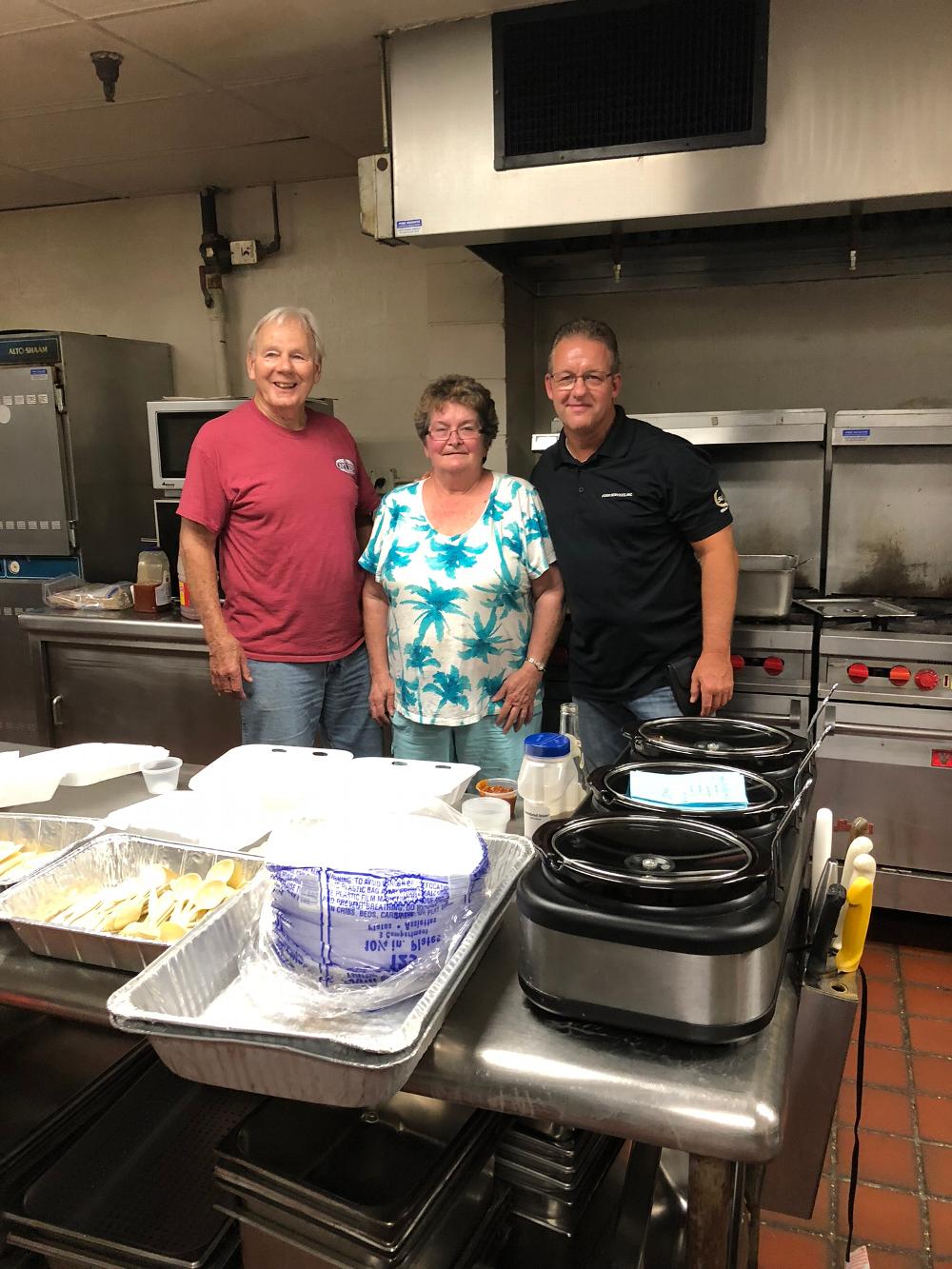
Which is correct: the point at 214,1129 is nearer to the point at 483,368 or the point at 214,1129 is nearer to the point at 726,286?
the point at 483,368

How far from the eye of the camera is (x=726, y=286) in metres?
3.17

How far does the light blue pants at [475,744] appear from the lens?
7.11ft

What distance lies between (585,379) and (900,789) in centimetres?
141

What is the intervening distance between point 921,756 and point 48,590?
9.95 ft

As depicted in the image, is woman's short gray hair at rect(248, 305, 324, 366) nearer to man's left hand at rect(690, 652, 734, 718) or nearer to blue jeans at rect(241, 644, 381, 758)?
blue jeans at rect(241, 644, 381, 758)

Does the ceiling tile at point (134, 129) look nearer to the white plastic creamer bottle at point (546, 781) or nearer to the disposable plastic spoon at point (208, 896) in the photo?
→ the white plastic creamer bottle at point (546, 781)

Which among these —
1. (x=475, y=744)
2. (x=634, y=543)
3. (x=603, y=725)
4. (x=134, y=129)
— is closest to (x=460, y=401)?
(x=634, y=543)

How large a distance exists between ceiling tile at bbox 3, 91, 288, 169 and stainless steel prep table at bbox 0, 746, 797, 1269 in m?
2.88

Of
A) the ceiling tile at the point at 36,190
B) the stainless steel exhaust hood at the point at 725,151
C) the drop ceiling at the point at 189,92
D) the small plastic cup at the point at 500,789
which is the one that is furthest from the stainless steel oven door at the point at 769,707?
the ceiling tile at the point at 36,190

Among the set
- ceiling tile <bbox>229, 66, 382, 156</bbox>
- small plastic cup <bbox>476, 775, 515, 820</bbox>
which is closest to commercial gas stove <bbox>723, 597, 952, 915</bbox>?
small plastic cup <bbox>476, 775, 515, 820</bbox>

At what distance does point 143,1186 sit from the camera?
1.40 metres

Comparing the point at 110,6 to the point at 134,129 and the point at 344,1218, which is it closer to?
the point at 134,129

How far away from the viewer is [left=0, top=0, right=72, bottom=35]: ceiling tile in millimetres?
2268

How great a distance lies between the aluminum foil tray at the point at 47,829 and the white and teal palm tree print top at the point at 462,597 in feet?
2.92
